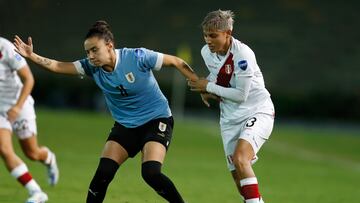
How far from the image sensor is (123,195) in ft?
37.6

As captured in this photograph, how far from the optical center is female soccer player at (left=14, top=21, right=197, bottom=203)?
845 centimetres

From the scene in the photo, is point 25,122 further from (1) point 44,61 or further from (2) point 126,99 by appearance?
(2) point 126,99

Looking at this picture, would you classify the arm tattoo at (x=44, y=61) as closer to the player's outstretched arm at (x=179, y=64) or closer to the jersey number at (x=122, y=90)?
the jersey number at (x=122, y=90)

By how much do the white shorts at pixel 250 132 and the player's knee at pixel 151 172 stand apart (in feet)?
3.34

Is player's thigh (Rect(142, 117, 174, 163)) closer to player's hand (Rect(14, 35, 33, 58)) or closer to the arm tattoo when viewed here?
the arm tattoo

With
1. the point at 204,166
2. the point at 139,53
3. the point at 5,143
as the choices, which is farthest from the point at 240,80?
the point at 204,166

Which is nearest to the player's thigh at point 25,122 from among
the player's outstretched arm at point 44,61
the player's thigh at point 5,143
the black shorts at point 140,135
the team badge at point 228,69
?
the player's thigh at point 5,143

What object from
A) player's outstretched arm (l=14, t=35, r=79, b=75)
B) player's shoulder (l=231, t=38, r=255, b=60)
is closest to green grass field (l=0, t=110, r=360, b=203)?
player's outstretched arm (l=14, t=35, r=79, b=75)

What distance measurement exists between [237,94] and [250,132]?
43 centimetres

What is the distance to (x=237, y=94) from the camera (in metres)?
8.69

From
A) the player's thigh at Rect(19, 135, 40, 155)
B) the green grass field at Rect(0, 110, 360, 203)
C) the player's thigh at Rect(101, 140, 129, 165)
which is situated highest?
the player's thigh at Rect(101, 140, 129, 165)

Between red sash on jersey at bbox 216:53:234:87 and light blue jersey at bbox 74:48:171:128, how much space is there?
686mm

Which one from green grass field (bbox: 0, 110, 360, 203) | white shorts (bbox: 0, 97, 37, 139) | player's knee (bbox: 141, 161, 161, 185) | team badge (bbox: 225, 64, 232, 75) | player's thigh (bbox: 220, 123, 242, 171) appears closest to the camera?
player's knee (bbox: 141, 161, 161, 185)

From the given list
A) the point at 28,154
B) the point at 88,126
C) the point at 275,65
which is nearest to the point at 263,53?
the point at 275,65
